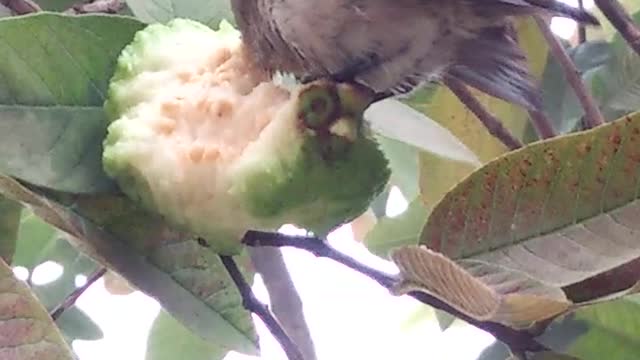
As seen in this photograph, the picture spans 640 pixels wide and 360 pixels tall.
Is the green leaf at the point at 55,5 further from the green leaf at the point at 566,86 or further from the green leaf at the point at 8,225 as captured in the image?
the green leaf at the point at 566,86

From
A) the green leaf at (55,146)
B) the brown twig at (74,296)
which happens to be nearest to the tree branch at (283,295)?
the brown twig at (74,296)

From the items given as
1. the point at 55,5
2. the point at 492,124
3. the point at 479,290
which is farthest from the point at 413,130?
the point at 55,5

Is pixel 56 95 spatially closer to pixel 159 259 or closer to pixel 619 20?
pixel 159 259

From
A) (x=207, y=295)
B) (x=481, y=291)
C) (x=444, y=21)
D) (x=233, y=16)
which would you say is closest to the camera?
(x=481, y=291)

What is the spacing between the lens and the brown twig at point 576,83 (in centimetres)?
77

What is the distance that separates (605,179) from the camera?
58 centimetres

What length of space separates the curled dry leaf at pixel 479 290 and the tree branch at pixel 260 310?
84mm

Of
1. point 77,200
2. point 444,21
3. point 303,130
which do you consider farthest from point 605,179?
point 444,21

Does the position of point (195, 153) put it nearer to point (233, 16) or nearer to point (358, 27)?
point (233, 16)

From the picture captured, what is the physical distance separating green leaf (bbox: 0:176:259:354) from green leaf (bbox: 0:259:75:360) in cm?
5

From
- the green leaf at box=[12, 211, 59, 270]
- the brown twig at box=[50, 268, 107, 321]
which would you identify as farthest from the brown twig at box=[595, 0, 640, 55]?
the green leaf at box=[12, 211, 59, 270]

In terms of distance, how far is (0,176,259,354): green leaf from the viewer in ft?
1.93

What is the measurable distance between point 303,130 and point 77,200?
121mm

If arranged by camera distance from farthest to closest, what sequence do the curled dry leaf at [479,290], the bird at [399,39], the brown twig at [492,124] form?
the bird at [399,39]
the brown twig at [492,124]
the curled dry leaf at [479,290]
